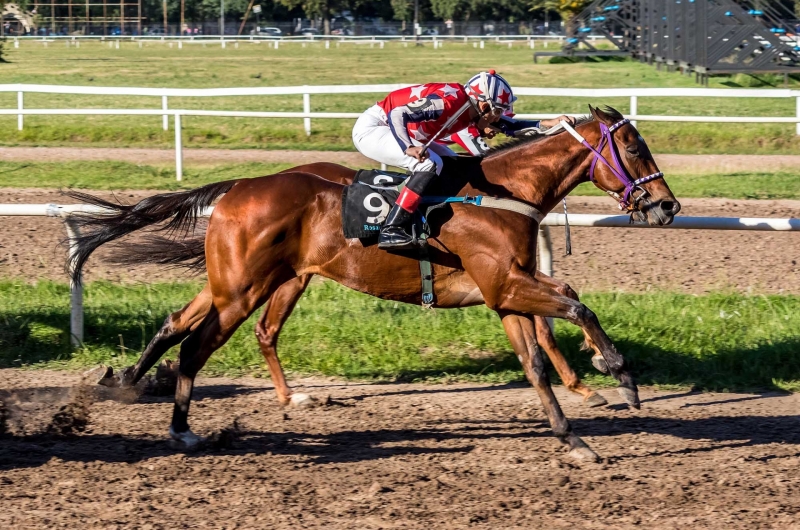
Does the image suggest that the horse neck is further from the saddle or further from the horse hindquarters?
the horse hindquarters

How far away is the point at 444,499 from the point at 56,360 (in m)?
3.56

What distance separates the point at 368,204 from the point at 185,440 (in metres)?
1.52

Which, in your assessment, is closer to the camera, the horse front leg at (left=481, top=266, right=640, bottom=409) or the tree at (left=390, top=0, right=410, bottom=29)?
the horse front leg at (left=481, top=266, right=640, bottom=409)

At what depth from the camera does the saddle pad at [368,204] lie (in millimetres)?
5359

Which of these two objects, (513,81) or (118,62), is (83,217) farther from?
(118,62)

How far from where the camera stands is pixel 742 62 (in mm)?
26531

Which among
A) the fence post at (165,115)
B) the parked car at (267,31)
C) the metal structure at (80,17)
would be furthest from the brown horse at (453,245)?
the parked car at (267,31)

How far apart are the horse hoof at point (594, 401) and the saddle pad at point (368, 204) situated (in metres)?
1.64

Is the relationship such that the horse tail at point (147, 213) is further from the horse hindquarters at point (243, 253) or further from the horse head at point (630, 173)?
the horse head at point (630, 173)

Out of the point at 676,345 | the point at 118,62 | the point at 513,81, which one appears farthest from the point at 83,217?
the point at 118,62

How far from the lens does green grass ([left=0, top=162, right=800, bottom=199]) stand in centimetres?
1261

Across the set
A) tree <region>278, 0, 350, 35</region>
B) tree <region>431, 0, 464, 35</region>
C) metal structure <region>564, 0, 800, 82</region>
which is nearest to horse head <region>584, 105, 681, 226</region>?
metal structure <region>564, 0, 800, 82</region>

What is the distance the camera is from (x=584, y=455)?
4.96 meters

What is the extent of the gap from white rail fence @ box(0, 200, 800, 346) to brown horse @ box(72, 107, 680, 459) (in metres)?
1.05
